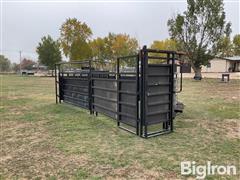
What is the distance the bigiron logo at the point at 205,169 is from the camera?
2.39 meters

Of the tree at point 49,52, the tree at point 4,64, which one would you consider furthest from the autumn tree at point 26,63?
the tree at point 49,52

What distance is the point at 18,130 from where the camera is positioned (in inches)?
164

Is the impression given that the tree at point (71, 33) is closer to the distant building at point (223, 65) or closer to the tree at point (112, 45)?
the tree at point (112, 45)

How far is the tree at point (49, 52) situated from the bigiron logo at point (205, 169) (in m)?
30.5

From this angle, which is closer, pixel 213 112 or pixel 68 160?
pixel 68 160

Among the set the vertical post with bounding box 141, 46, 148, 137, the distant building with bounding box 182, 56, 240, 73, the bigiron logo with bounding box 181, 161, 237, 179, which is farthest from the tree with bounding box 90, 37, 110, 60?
the bigiron logo with bounding box 181, 161, 237, 179

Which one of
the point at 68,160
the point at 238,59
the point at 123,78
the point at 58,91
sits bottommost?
the point at 68,160

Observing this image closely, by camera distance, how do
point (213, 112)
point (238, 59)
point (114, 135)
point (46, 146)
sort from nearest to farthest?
point (46, 146)
point (114, 135)
point (213, 112)
point (238, 59)

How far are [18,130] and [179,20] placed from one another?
1975cm

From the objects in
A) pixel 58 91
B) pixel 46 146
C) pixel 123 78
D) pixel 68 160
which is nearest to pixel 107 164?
pixel 68 160

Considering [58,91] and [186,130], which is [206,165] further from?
[58,91]

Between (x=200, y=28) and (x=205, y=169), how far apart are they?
20415 millimetres

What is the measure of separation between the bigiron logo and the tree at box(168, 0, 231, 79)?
18.9 metres

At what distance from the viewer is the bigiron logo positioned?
7.85 ft
